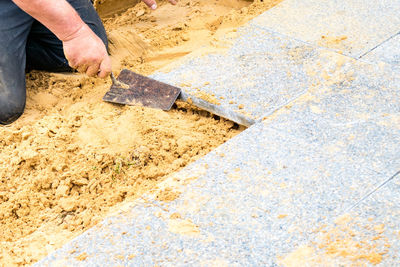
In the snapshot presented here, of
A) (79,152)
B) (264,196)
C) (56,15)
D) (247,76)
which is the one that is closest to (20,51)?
(56,15)

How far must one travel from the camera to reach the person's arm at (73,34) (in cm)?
264

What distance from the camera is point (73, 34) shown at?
8.86ft

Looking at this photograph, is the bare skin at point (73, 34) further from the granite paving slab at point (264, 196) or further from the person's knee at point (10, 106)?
the granite paving slab at point (264, 196)

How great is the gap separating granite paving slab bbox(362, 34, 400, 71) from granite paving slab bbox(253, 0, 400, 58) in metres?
0.04

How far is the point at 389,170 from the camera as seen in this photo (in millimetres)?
2098

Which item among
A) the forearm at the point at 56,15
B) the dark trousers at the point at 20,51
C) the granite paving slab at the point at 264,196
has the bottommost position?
the granite paving slab at the point at 264,196

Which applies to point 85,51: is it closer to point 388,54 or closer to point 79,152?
point 79,152

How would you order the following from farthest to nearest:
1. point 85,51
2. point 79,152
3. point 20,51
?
point 20,51 → point 85,51 → point 79,152

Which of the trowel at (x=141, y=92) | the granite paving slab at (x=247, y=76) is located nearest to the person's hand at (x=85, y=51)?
the trowel at (x=141, y=92)

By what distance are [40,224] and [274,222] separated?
1.11m

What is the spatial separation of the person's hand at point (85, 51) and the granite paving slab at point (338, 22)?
1.37 m

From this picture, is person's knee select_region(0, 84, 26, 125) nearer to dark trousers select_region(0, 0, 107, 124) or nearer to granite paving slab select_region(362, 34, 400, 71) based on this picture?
dark trousers select_region(0, 0, 107, 124)

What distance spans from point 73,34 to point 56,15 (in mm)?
138

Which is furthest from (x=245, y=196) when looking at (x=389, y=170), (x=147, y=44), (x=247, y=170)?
(x=147, y=44)
